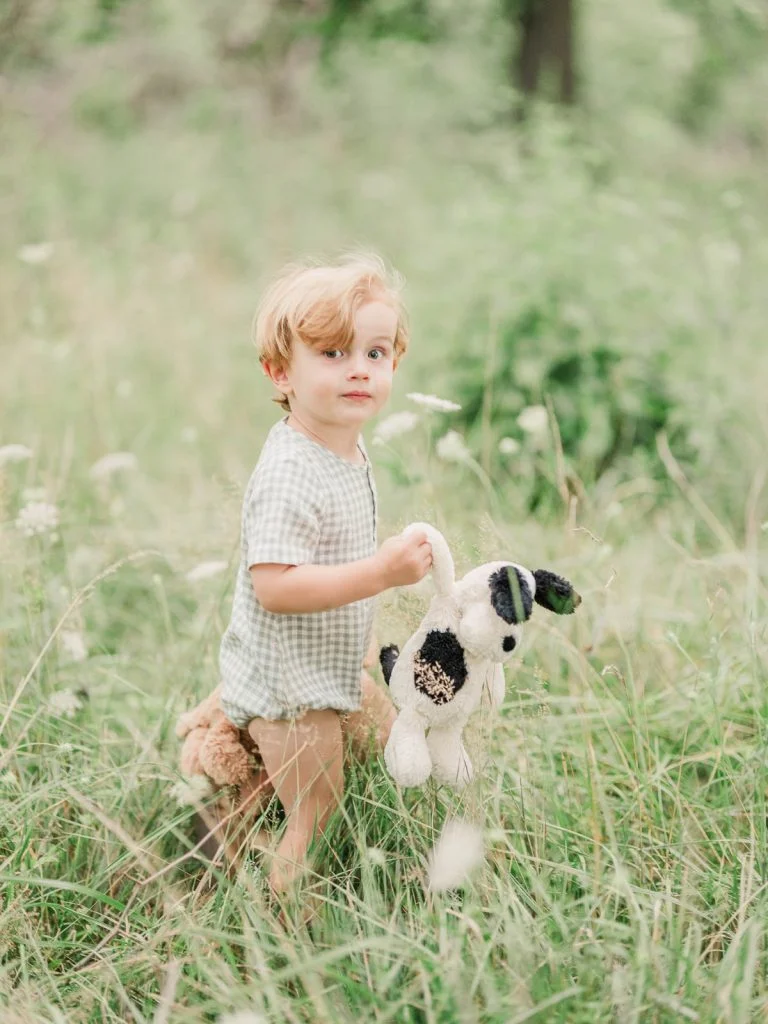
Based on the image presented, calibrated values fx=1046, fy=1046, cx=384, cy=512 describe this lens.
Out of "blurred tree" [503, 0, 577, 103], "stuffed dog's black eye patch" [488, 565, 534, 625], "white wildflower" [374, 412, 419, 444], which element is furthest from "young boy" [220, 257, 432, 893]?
"blurred tree" [503, 0, 577, 103]

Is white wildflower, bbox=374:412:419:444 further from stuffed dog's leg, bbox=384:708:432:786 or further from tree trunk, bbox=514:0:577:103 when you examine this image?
tree trunk, bbox=514:0:577:103

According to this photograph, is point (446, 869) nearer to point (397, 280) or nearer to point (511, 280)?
point (397, 280)

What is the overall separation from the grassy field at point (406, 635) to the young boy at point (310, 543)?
11 cm

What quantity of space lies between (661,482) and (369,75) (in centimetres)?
973

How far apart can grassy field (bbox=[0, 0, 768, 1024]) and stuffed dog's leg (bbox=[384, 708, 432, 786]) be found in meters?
0.10

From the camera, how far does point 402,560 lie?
1.55 m

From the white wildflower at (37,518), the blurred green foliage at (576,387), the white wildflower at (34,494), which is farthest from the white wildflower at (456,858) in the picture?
the blurred green foliage at (576,387)

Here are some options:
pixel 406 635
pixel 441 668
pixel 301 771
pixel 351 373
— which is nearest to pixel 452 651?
pixel 441 668

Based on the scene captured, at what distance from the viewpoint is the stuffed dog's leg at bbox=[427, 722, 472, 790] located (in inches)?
67.6

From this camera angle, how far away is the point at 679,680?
7.84 feet

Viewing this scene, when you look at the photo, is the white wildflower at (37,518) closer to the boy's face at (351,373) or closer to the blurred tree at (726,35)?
the boy's face at (351,373)

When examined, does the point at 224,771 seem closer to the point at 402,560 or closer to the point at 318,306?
the point at 402,560

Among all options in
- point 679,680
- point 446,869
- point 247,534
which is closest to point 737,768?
point 679,680

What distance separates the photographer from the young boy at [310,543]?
1.63 metres
